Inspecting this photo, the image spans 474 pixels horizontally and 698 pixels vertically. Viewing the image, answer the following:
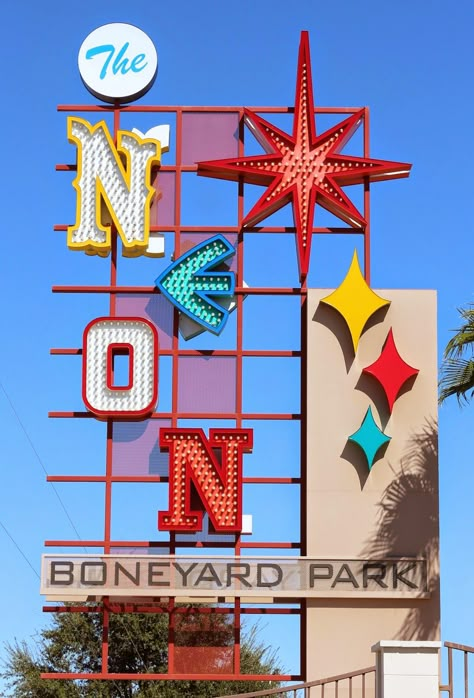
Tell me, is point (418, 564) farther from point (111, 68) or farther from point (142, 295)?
point (111, 68)

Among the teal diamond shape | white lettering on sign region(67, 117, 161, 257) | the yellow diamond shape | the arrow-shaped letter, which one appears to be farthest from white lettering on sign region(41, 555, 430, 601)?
white lettering on sign region(67, 117, 161, 257)

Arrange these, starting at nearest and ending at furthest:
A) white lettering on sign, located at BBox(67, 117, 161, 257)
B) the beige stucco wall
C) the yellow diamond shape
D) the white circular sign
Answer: the beige stucco wall, the yellow diamond shape, white lettering on sign, located at BBox(67, 117, 161, 257), the white circular sign

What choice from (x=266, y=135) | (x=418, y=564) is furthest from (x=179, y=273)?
(x=418, y=564)

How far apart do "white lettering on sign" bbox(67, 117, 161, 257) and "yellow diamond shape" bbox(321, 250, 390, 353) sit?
4134mm

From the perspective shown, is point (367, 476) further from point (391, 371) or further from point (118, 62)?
point (118, 62)

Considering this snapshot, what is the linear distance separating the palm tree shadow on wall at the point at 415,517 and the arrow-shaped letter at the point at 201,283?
184 inches

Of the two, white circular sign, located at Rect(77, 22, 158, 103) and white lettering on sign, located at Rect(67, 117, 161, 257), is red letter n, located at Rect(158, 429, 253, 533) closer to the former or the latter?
white lettering on sign, located at Rect(67, 117, 161, 257)

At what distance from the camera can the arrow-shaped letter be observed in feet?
108

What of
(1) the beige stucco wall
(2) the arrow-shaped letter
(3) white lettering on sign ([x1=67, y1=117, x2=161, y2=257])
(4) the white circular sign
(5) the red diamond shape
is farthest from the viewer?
(4) the white circular sign

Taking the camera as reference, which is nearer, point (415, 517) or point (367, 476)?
point (415, 517)

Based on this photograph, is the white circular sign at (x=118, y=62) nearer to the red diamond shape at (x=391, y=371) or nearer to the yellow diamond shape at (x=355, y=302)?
the yellow diamond shape at (x=355, y=302)

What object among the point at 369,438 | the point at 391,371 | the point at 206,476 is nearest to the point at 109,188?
the point at 206,476

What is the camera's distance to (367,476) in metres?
31.7

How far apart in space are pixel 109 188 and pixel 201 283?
282cm
